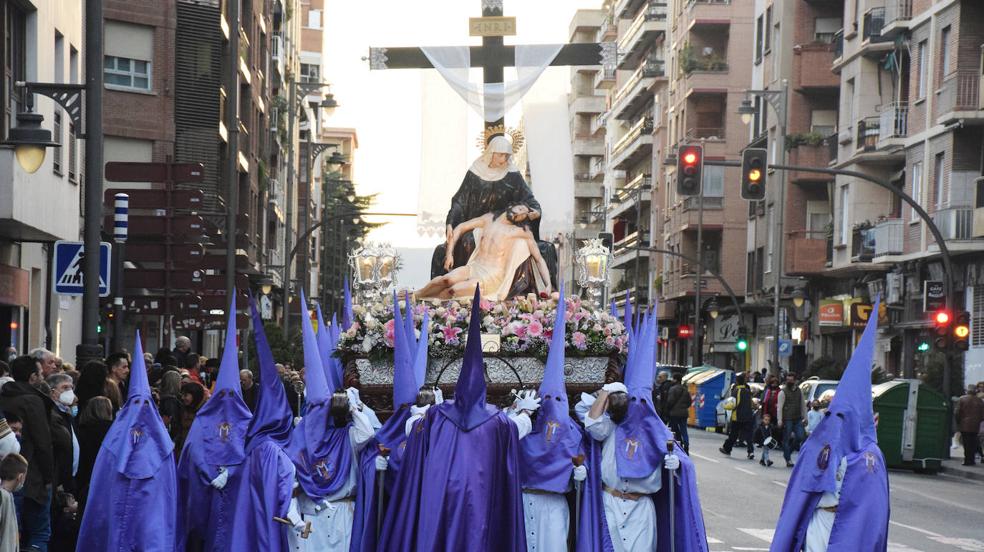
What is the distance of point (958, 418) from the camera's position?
33531mm

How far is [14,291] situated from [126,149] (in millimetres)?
14804

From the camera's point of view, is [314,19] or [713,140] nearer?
[713,140]

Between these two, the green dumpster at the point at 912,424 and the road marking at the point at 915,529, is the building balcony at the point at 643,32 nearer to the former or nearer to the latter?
the green dumpster at the point at 912,424

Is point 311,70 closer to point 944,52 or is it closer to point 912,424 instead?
point 944,52

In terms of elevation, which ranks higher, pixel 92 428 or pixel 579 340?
pixel 579 340

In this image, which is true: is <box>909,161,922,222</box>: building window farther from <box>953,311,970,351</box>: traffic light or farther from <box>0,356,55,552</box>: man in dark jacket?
<box>0,356,55,552</box>: man in dark jacket

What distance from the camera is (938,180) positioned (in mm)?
42406

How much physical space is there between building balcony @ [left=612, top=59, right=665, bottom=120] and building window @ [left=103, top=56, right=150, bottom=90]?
43.9 m

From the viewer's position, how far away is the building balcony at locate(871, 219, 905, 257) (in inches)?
1763

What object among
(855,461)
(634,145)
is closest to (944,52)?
(855,461)

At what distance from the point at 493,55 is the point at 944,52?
2667 cm

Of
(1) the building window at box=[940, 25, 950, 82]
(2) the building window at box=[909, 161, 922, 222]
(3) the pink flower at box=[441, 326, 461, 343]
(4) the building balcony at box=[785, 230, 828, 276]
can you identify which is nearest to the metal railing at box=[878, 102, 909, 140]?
(2) the building window at box=[909, 161, 922, 222]

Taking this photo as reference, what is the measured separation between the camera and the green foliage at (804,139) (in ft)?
177

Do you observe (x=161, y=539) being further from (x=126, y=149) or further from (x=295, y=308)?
(x=295, y=308)
